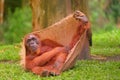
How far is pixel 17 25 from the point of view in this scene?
20.3 meters

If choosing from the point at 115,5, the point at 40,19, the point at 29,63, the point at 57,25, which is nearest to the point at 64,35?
the point at 57,25

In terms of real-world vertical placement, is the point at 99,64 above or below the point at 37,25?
below

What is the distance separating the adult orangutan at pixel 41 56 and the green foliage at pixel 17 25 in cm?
1237

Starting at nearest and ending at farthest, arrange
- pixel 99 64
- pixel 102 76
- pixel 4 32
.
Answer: pixel 102 76 → pixel 99 64 → pixel 4 32

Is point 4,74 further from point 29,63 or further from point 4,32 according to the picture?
point 4,32

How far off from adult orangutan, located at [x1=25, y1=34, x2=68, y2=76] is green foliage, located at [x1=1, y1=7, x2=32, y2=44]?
1237 centimetres

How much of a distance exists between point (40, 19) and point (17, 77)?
2.66 metres

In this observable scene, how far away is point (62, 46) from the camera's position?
7426 millimetres

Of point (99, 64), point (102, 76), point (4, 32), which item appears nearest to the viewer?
point (102, 76)

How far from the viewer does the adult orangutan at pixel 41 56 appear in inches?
277

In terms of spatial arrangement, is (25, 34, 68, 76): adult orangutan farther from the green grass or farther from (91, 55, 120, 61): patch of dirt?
the green grass

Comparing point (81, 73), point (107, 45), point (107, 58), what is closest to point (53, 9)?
point (107, 58)

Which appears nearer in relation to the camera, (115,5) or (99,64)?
(99,64)

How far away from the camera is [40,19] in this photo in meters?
9.45
